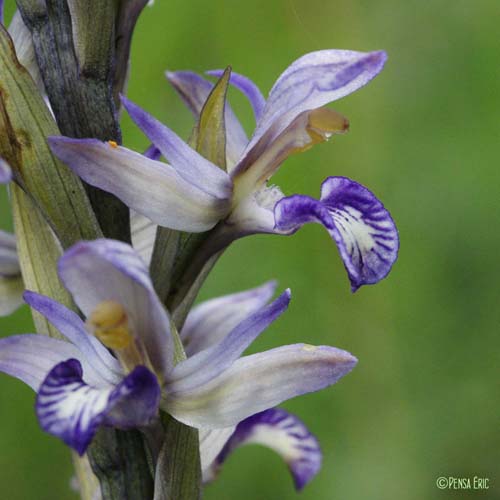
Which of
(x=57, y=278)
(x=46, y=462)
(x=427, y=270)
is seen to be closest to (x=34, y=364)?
(x=57, y=278)

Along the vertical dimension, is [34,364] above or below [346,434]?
above

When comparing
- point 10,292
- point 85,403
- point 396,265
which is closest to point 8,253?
point 10,292

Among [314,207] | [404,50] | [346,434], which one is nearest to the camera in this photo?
[314,207]

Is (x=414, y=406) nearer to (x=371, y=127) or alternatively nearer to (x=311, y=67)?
(x=371, y=127)

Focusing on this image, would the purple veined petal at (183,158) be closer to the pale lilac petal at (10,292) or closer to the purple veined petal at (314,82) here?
the purple veined petal at (314,82)

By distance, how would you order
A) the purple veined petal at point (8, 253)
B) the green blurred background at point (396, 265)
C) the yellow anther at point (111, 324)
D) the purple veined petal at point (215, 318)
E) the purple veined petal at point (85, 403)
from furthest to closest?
the green blurred background at point (396, 265)
the purple veined petal at point (215, 318)
the purple veined petal at point (8, 253)
the yellow anther at point (111, 324)
the purple veined petal at point (85, 403)

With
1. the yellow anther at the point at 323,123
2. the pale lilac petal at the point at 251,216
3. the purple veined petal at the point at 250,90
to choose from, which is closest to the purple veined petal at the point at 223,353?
the pale lilac petal at the point at 251,216

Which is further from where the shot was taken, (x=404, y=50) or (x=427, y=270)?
(x=404, y=50)
